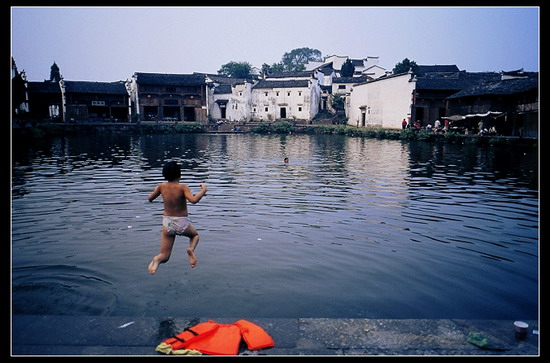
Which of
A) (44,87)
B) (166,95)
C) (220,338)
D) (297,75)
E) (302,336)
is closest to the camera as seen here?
(220,338)

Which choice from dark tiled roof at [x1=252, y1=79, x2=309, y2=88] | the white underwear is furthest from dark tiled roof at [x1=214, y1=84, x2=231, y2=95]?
the white underwear

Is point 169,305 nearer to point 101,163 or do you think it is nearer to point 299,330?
point 299,330

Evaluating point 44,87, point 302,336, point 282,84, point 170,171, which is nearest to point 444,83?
point 282,84

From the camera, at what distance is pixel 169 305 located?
5094mm

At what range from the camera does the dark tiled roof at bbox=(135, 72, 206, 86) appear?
54.9 meters

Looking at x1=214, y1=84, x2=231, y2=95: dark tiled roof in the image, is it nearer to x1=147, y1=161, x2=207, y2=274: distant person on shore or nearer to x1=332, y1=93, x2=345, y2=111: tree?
x1=332, y1=93, x2=345, y2=111: tree

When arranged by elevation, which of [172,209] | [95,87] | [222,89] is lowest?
[172,209]

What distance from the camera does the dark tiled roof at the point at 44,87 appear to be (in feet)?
162

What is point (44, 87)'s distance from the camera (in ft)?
164

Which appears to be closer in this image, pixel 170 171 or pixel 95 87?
pixel 170 171

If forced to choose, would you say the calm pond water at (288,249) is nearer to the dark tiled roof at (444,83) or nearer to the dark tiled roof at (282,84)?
the dark tiled roof at (444,83)

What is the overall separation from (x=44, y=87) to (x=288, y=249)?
54.4 m

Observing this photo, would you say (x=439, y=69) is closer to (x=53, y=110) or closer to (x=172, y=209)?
(x=53, y=110)

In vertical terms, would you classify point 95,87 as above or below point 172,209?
above
